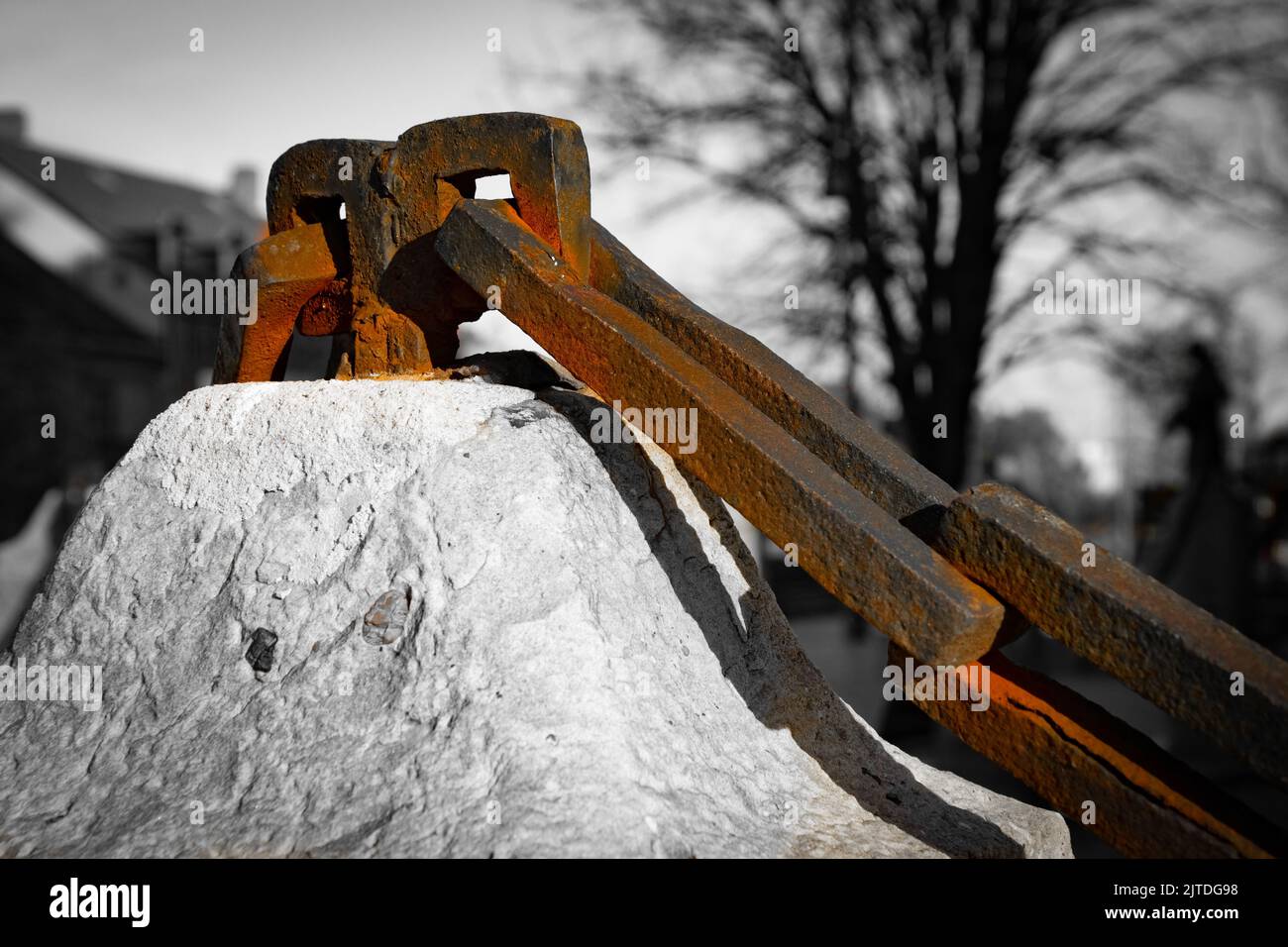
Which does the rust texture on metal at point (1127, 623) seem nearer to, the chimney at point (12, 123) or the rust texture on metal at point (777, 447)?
the rust texture on metal at point (777, 447)

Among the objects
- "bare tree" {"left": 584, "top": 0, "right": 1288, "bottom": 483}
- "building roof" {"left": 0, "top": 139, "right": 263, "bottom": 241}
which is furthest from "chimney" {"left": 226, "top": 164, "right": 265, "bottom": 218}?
"bare tree" {"left": 584, "top": 0, "right": 1288, "bottom": 483}

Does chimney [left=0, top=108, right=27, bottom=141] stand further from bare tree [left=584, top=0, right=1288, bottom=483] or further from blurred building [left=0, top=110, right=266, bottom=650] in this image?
bare tree [left=584, top=0, right=1288, bottom=483]

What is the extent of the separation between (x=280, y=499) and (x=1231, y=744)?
1897mm

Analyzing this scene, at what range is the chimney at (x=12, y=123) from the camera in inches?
1037

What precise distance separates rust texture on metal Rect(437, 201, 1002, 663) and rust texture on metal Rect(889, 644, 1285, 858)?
0.19 m

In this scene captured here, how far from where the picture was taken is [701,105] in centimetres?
824

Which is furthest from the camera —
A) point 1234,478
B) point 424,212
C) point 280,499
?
point 1234,478

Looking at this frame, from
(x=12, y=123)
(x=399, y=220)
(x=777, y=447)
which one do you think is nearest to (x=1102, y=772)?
(x=777, y=447)

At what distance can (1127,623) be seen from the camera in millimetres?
1964

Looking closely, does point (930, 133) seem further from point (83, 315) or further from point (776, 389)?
point (83, 315)

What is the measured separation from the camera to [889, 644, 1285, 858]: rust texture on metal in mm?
1935

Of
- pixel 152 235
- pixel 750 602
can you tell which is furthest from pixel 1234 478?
pixel 152 235

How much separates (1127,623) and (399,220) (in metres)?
1.80
